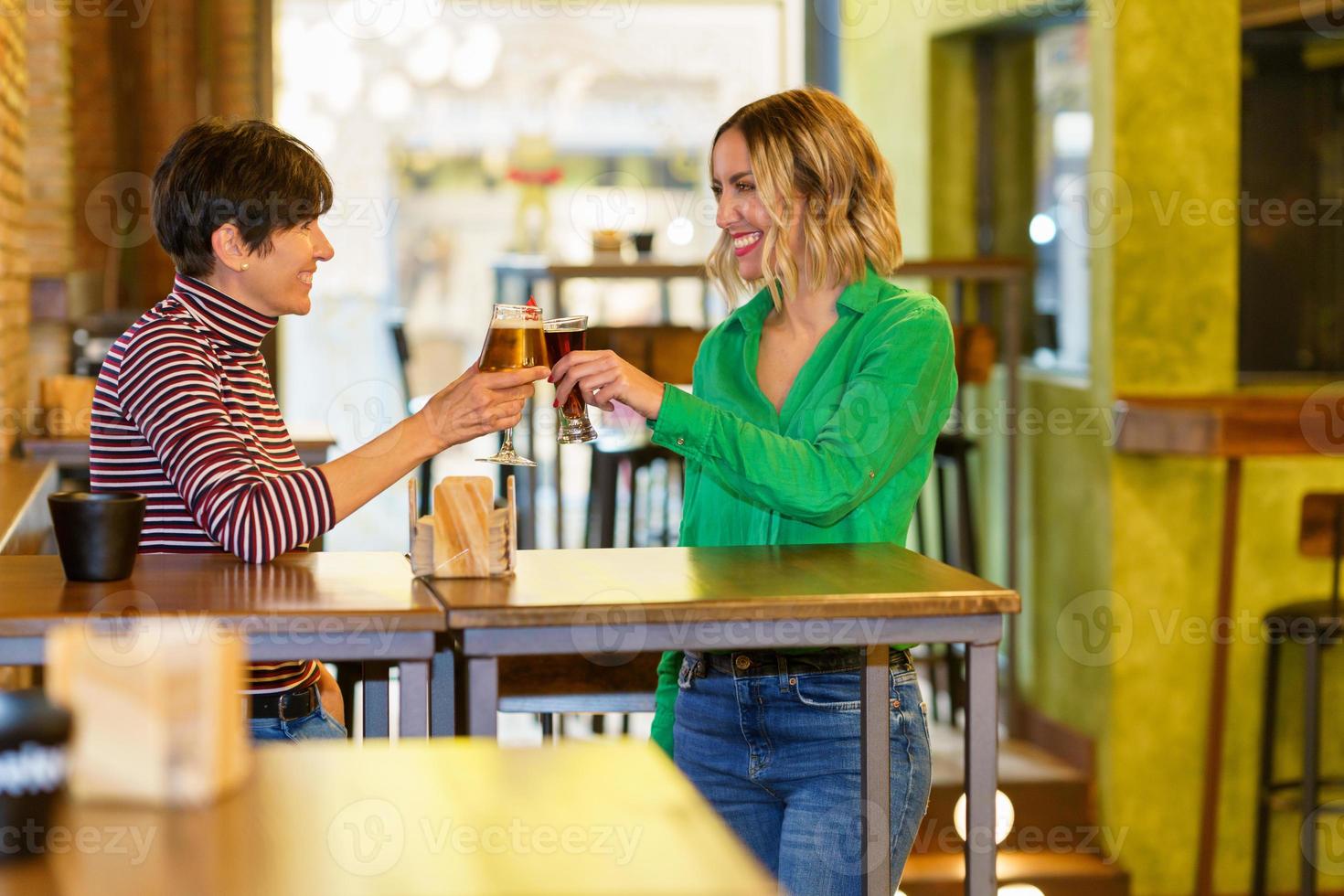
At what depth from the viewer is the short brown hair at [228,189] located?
2.06 metres

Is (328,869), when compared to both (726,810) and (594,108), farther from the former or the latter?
(594,108)

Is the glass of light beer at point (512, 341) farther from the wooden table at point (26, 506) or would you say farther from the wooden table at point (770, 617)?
the wooden table at point (26, 506)

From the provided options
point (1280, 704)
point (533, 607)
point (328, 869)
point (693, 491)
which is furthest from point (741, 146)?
point (1280, 704)

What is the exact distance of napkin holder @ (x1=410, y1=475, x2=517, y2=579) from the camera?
5.95ft

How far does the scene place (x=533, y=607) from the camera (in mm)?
1649

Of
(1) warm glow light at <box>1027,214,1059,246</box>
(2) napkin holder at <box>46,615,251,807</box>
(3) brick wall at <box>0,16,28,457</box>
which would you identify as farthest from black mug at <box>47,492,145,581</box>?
Answer: (1) warm glow light at <box>1027,214,1059,246</box>

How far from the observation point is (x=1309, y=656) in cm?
377

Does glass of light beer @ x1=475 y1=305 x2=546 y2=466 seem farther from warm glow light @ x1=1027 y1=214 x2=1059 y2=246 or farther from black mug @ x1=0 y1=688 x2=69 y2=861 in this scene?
warm glow light @ x1=1027 y1=214 x2=1059 y2=246

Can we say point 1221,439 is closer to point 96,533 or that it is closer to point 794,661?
point 794,661

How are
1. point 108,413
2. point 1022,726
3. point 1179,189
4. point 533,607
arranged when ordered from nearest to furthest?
point 533,607, point 108,413, point 1179,189, point 1022,726

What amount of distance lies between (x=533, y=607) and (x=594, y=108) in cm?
451

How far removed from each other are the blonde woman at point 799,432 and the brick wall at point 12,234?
2.10 meters

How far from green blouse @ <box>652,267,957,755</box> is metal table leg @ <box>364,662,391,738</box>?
16.2 inches

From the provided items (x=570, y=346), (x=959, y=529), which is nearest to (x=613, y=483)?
(x=959, y=529)
